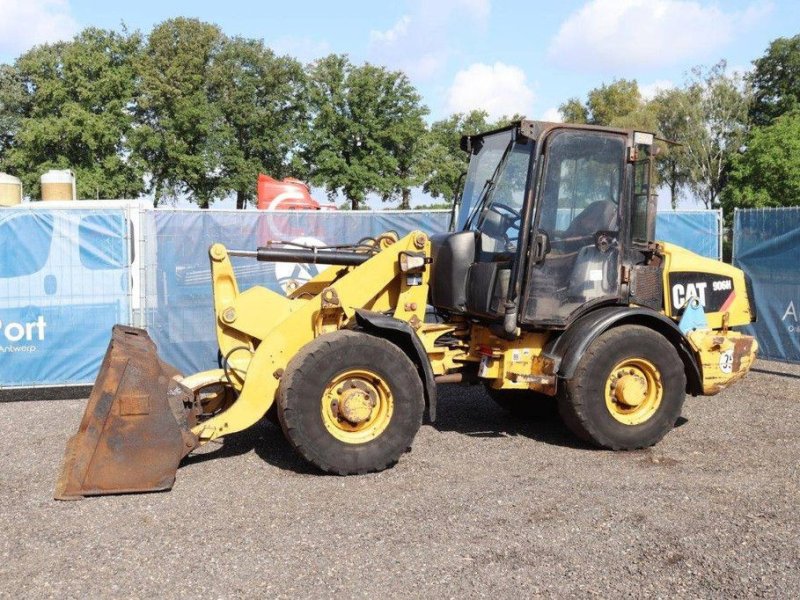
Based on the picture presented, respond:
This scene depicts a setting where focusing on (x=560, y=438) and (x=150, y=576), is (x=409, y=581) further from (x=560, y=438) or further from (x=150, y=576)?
(x=560, y=438)

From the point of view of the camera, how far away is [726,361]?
6840 millimetres

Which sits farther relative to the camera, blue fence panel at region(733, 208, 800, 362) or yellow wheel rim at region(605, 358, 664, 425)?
blue fence panel at region(733, 208, 800, 362)

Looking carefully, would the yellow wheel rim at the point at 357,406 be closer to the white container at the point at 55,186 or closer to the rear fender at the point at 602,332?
the rear fender at the point at 602,332

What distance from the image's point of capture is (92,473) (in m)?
5.19

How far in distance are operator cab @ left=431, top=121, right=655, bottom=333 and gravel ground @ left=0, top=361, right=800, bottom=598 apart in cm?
127

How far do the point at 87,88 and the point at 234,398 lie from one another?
39.8 m

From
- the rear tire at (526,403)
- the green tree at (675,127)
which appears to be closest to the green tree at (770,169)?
the green tree at (675,127)

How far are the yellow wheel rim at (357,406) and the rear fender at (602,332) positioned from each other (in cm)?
143

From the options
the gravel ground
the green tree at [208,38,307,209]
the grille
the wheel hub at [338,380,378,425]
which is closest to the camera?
the gravel ground

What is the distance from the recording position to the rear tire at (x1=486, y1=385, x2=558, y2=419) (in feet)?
25.0

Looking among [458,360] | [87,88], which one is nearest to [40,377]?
[458,360]

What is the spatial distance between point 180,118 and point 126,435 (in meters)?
39.8

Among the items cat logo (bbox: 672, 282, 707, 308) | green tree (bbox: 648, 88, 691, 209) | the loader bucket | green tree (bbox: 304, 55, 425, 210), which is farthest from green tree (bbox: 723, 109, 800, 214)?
the loader bucket

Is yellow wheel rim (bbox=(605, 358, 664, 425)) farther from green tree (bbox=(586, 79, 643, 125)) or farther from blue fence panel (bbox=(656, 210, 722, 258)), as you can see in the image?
green tree (bbox=(586, 79, 643, 125))
